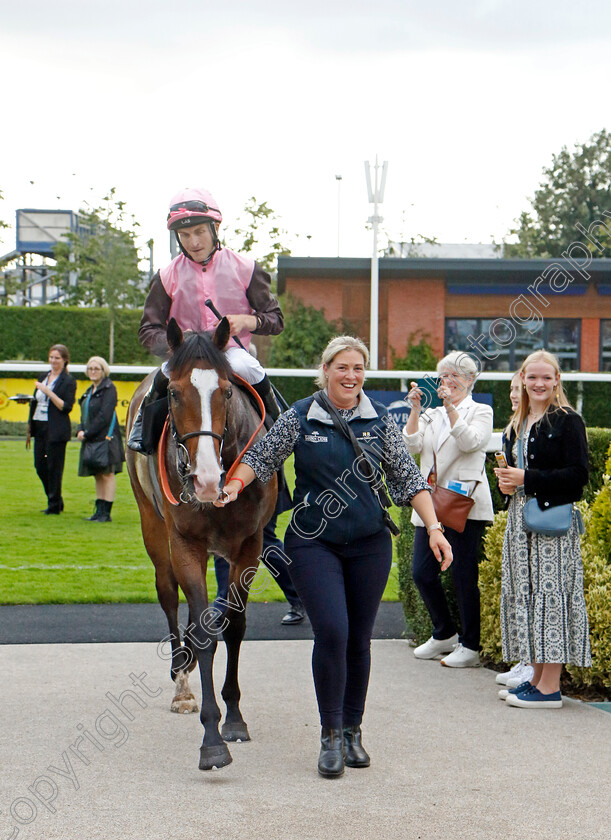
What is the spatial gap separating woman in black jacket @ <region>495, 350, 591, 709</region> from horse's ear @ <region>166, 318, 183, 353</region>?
6.47 ft

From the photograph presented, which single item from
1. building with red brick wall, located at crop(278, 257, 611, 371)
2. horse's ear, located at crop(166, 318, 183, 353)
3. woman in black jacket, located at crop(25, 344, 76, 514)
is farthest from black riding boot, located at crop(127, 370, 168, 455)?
building with red brick wall, located at crop(278, 257, 611, 371)

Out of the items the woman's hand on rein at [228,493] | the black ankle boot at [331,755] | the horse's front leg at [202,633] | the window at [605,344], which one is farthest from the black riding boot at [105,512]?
the window at [605,344]

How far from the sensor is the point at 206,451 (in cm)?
421

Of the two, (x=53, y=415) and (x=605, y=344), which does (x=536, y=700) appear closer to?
→ (x=53, y=415)

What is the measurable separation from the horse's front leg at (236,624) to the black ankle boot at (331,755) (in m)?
0.64

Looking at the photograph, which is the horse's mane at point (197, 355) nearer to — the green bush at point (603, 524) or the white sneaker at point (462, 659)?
the green bush at point (603, 524)

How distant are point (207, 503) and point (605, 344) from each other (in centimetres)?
3178

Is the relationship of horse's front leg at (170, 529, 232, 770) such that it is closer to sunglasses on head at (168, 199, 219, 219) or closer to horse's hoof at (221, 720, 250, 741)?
horse's hoof at (221, 720, 250, 741)

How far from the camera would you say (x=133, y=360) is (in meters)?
38.1

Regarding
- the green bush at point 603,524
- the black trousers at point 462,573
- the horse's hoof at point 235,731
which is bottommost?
the horse's hoof at point 235,731

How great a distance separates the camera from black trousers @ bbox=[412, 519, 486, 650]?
6.37 m

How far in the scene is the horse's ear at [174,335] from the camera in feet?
14.9

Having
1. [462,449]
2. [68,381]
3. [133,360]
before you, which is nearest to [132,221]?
[133,360]

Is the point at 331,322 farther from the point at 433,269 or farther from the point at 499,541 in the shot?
the point at 499,541
